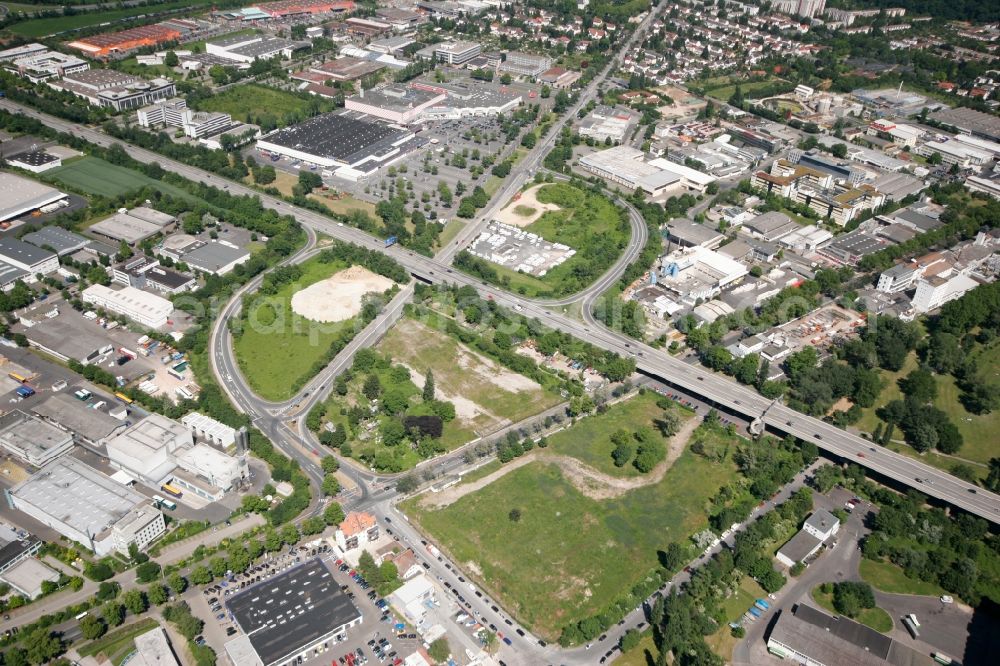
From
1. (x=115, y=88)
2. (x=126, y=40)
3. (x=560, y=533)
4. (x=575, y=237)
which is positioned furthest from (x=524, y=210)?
(x=126, y=40)

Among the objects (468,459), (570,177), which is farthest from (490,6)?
(468,459)

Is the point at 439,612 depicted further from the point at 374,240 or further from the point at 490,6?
the point at 490,6

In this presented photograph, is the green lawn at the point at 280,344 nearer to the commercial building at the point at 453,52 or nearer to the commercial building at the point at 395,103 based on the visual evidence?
the commercial building at the point at 395,103

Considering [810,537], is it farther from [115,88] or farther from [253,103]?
[115,88]

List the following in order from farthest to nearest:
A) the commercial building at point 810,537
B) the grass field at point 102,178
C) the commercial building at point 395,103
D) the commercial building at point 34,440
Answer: the commercial building at point 395,103
the grass field at point 102,178
the commercial building at point 34,440
the commercial building at point 810,537

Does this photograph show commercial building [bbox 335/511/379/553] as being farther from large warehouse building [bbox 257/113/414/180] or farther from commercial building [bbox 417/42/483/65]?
commercial building [bbox 417/42/483/65]

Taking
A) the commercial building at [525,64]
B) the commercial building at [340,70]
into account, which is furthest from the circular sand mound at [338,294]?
the commercial building at [525,64]
